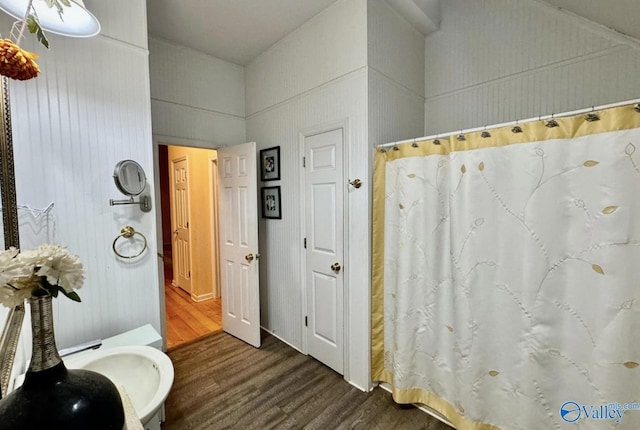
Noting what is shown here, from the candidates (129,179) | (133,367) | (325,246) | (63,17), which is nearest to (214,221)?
(325,246)

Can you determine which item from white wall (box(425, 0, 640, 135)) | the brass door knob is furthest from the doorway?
white wall (box(425, 0, 640, 135))

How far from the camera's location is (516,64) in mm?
2074

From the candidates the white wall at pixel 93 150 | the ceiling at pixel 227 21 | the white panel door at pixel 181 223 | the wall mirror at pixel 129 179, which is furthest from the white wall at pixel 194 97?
the white panel door at pixel 181 223

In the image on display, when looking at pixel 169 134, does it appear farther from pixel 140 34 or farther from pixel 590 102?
pixel 590 102

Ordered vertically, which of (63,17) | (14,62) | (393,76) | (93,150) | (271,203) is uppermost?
(393,76)

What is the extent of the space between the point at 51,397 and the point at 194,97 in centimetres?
259

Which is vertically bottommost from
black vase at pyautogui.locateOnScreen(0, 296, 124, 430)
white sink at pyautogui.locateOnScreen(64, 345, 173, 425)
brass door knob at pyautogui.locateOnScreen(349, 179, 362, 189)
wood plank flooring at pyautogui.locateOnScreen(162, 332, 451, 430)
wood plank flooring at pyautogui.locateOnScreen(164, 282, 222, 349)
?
wood plank flooring at pyautogui.locateOnScreen(162, 332, 451, 430)

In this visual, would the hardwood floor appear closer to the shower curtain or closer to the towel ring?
the towel ring

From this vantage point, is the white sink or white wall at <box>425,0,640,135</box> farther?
white wall at <box>425,0,640,135</box>

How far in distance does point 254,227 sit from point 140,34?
1.56 m

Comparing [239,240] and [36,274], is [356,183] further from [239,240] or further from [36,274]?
[36,274]

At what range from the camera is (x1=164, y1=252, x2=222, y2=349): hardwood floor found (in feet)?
9.35

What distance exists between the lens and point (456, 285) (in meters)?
1.62

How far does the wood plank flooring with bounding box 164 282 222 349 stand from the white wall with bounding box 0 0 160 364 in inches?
52.9
